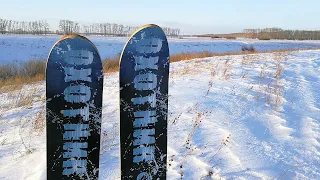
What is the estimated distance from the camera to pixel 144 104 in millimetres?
2279

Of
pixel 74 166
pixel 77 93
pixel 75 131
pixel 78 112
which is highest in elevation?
pixel 77 93

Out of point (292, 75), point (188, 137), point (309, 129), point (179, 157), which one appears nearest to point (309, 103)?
point (309, 129)

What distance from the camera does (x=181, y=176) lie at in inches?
87.8

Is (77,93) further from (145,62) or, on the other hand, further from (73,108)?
(145,62)

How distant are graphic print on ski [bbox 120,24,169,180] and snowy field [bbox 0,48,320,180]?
206mm

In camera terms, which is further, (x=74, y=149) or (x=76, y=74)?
(x=74, y=149)

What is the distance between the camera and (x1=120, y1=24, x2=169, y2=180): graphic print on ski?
218 cm

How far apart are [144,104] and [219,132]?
1.17m

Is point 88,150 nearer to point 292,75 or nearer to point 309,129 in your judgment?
point 309,129

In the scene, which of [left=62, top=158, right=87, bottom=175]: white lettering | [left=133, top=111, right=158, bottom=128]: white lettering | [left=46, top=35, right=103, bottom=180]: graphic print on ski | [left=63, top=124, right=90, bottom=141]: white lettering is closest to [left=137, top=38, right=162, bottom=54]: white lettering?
[left=46, top=35, right=103, bottom=180]: graphic print on ski

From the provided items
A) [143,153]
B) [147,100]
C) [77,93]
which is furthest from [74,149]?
[147,100]

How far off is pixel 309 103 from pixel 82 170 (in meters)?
3.77

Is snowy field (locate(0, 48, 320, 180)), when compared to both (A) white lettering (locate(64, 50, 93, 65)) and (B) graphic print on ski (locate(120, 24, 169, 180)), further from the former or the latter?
(A) white lettering (locate(64, 50, 93, 65))

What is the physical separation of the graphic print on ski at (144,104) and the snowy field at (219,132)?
0.68 feet
